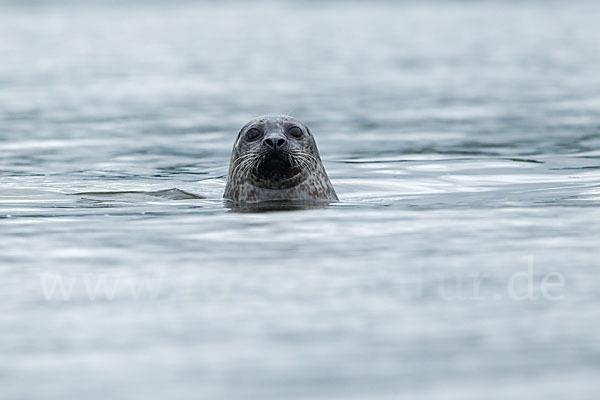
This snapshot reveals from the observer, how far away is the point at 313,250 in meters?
7.64

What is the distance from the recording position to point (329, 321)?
5.91m

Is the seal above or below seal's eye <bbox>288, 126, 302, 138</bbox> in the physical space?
below

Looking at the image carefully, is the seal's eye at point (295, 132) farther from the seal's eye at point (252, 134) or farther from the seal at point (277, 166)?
the seal's eye at point (252, 134)

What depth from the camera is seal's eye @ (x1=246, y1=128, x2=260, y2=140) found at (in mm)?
10188

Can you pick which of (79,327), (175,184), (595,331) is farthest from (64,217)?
(595,331)

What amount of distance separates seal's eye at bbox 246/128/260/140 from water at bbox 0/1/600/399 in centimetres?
56

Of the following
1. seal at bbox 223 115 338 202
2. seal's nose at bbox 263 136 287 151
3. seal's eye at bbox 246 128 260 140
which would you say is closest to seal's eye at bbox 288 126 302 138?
seal at bbox 223 115 338 202

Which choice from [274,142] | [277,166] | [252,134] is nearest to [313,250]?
[274,142]

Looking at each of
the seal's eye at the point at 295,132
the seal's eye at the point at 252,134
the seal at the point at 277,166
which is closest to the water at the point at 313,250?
the seal at the point at 277,166

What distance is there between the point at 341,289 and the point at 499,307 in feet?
2.71

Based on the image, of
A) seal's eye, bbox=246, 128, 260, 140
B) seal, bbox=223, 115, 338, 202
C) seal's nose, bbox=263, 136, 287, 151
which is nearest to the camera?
seal's nose, bbox=263, 136, 287, 151

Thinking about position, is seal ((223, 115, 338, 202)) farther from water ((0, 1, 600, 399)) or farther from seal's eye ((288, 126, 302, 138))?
water ((0, 1, 600, 399))

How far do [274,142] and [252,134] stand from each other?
515mm

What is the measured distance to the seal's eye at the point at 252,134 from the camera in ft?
33.4
